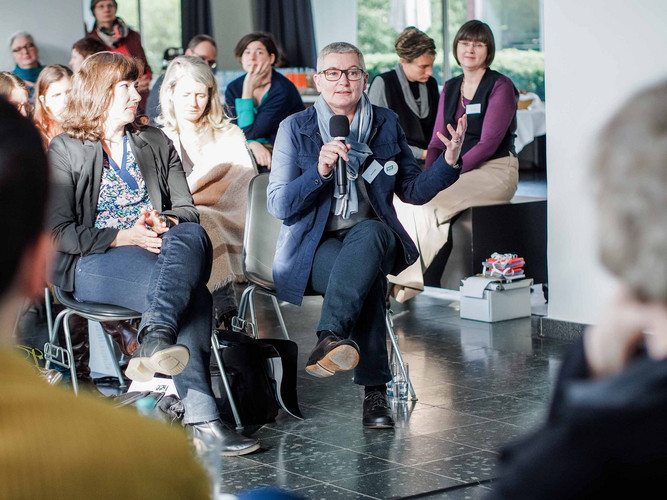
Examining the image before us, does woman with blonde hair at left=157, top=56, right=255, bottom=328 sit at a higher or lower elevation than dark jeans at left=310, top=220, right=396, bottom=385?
higher

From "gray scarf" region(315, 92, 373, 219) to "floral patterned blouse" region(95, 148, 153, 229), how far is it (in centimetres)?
70

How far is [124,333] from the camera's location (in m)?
3.97

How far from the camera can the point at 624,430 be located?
77cm

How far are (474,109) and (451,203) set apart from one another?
0.54 meters

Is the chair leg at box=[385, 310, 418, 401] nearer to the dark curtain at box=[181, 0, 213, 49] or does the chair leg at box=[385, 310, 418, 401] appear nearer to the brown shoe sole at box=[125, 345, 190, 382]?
the brown shoe sole at box=[125, 345, 190, 382]

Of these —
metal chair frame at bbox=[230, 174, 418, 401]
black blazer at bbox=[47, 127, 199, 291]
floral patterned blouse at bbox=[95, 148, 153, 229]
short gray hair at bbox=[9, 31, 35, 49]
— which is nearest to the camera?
black blazer at bbox=[47, 127, 199, 291]

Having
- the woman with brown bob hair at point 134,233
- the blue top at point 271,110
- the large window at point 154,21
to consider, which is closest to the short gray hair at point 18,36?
the blue top at point 271,110

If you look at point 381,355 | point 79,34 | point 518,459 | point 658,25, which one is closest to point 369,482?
point 381,355

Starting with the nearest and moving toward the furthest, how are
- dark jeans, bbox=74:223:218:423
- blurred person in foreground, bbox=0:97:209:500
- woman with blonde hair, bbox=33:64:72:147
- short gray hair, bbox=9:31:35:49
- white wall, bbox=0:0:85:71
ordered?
blurred person in foreground, bbox=0:97:209:500
dark jeans, bbox=74:223:218:423
woman with blonde hair, bbox=33:64:72:147
short gray hair, bbox=9:31:35:49
white wall, bbox=0:0:85:71

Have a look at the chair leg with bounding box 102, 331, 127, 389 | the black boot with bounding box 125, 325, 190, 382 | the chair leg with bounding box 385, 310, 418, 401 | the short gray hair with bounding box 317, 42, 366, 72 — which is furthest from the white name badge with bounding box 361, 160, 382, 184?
the chair leg with bounding box 102, 331, 127, 389

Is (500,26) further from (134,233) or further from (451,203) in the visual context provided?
(134,233)

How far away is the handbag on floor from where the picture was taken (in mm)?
3453

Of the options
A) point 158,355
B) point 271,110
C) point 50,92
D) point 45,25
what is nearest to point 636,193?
point 158,355

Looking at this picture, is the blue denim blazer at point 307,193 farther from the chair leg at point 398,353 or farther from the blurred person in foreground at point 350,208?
the chair leg at point 398,353
